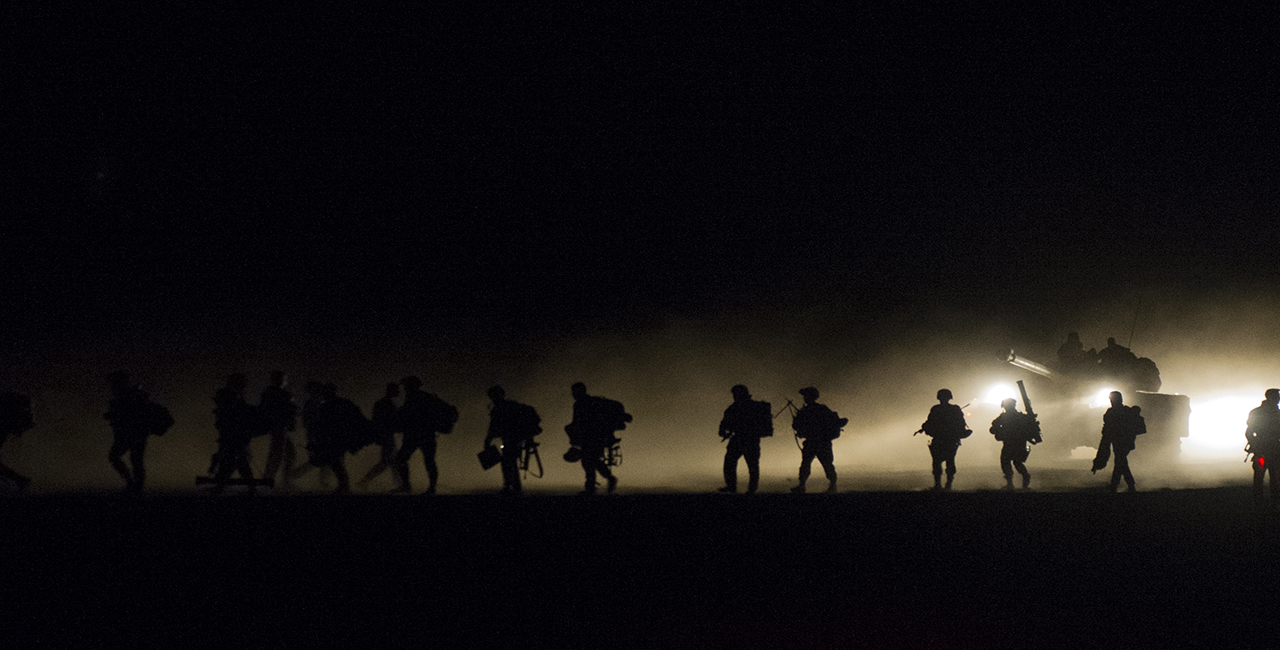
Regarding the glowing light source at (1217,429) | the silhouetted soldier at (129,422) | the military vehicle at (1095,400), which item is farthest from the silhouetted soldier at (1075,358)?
the silhouetted soldier at (129,422)

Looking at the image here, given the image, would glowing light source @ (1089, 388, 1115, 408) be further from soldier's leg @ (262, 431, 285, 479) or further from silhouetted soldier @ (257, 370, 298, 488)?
soldier's leg @ (262, 431, 285, 479)

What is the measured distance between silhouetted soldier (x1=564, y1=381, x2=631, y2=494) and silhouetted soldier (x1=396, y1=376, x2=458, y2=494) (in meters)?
1.63

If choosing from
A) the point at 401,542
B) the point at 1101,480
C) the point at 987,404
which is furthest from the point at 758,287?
the point at 401,542

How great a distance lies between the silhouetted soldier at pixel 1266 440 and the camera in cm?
1284

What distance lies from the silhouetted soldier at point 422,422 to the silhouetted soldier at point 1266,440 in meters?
10.5

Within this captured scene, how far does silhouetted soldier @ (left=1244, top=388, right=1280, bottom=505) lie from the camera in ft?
42.1

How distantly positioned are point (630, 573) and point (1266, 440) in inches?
352

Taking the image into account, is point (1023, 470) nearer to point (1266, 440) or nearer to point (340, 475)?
point (1266, 440)

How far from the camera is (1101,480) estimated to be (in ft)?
57.0

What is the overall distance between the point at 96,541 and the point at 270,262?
15.6 m

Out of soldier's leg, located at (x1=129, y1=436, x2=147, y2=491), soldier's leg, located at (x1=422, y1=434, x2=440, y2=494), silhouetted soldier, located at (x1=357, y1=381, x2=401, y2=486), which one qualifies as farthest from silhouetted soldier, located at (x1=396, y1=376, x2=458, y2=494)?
soldier's leg, located at (x1=129, y1=436, x2=147, y2=491)

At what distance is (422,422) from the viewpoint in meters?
13.3

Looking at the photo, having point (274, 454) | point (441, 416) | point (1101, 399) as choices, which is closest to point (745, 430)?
point (441, 416)

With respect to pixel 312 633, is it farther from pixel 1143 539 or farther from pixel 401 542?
pixel 1143 539
